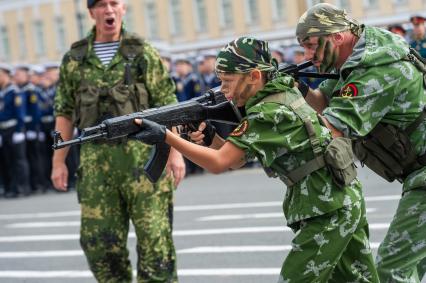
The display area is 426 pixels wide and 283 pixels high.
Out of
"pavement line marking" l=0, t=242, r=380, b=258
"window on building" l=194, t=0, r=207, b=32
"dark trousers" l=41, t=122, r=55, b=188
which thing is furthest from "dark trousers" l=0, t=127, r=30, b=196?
"window on building" l=194, t=0, r=207, b=32

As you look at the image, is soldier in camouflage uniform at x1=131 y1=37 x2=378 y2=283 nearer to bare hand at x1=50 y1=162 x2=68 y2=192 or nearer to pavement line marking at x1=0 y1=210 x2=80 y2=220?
bare hand at x1=50 y1=162 x2=68 y2=192

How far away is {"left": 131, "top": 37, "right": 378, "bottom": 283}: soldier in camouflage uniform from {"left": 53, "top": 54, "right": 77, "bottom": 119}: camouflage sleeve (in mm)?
1880

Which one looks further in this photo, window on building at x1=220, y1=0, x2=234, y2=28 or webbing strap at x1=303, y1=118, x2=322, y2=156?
window on building at x1=220, y1=0, x2=234, y2=28

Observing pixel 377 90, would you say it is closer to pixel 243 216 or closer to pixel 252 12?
pixel 243 216

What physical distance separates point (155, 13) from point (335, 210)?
50451mm

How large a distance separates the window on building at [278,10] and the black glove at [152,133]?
44907 mm

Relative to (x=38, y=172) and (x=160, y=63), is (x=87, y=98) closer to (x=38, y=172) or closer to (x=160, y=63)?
(x=160, y=63)

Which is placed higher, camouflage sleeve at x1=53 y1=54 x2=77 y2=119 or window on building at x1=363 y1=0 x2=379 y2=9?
camouflage sleeve at x1=53 y1=54 x2=77 y2=119

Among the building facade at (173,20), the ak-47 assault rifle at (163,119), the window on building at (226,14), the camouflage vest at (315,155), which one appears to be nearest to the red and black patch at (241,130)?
the camouflage vest at (315,155)

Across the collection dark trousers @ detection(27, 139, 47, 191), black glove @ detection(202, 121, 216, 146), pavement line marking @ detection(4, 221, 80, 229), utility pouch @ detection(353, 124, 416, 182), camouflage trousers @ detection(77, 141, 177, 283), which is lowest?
dark trousers @ detection(27, 139, 47, 191)

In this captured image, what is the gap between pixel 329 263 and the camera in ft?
15.3

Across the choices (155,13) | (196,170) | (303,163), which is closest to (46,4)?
(155,13)

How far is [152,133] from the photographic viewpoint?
448 cm

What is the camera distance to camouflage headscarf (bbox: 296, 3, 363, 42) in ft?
16.4
